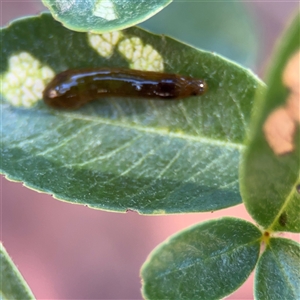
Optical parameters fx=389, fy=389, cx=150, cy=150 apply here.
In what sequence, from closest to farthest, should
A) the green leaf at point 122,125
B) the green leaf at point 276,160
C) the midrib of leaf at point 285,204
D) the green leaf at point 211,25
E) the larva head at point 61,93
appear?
the green leaf at point 276,160 → the midrib of leaf at point 285,204 → the green leaf at point 122,125 → the larva head at point 61,93 → the green leaf at point 211,25

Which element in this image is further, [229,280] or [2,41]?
[2,41]

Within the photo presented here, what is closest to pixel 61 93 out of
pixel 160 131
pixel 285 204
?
pixel 160 131

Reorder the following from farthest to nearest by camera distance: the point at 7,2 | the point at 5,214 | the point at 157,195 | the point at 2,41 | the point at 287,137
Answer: the point at 7,2 < the point at 5,214 < the point at 2,41 < the point at 157,195 < the point at 287,137

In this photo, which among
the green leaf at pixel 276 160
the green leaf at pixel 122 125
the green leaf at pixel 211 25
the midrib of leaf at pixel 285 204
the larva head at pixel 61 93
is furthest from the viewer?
the green leaf at pixel 211 25

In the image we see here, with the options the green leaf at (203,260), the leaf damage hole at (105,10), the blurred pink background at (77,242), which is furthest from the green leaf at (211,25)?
the green leaf at (203,260)

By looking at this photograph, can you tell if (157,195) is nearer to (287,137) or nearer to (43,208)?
(287,137)

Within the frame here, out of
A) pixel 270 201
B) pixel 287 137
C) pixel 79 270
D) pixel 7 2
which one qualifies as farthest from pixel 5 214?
pixel 287 137

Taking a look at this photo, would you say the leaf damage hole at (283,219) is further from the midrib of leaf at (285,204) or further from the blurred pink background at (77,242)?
the blurred pink background at (77,242)
